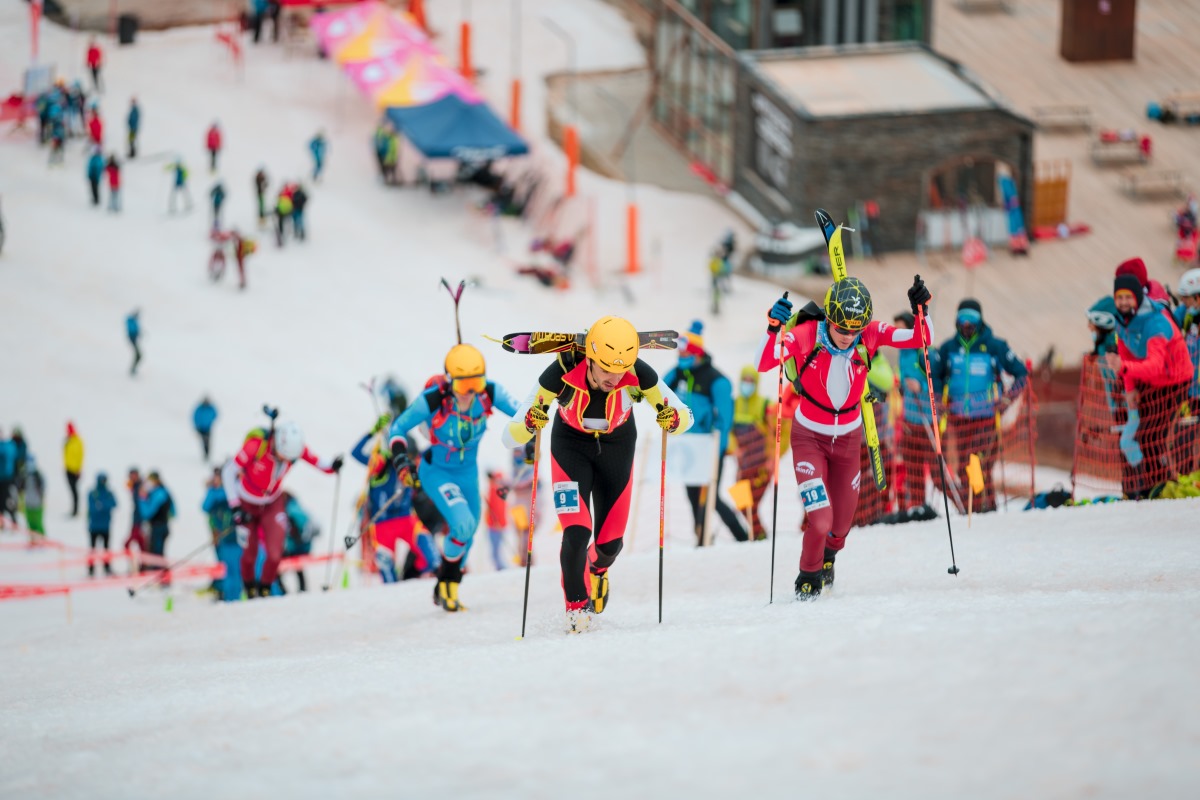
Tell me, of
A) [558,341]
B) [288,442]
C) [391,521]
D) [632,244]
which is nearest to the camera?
[558,341]

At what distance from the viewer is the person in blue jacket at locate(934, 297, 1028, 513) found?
1314cm

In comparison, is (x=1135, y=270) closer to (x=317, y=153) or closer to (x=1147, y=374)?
(x=1147, y=374)

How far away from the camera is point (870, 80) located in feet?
109

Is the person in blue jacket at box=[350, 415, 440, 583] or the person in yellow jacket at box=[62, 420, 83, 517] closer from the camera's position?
the person in blue jacket at box=[350, 415, 440, 583]

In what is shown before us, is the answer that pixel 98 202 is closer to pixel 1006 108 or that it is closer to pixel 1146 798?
pixel 1006 108

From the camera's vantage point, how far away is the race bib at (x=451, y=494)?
38.3 ft

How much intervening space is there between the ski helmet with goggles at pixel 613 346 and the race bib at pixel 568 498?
0.77 m

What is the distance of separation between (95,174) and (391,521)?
18211mm

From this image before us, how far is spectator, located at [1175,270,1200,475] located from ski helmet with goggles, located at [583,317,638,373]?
16.5ft

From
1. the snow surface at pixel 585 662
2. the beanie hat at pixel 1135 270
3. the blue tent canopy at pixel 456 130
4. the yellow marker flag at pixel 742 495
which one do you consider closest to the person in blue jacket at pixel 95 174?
the snow surface at pixel 585 662

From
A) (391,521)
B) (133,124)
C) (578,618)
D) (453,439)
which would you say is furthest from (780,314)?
(133,124)

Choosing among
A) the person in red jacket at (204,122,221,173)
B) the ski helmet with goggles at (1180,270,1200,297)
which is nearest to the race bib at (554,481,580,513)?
the ski helmet with goggles at (1180,270,1200,297)

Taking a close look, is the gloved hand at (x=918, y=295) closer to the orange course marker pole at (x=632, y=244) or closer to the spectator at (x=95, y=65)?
the orange course marker pole at (x=632, y=244)

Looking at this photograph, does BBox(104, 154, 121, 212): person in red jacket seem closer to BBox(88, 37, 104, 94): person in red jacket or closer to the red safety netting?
BBox(88, 37, 104, 94): person in red jacket
